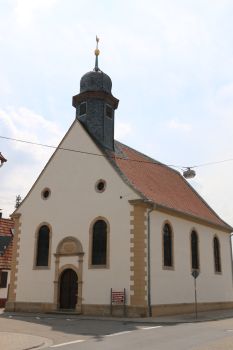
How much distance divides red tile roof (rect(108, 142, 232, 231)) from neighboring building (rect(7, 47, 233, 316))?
99 millimetres

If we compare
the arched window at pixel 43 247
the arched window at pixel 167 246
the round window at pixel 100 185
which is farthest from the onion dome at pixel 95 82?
the arched window at pixel 167 246

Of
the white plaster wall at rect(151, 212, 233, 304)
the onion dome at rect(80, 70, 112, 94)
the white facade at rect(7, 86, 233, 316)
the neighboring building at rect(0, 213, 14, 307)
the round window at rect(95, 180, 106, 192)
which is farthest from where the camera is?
the neighboring building at rect(0, 213, 14, 307)

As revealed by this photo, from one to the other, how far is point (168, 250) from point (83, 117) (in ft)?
30.9

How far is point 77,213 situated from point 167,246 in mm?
5224

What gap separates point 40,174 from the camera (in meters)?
27.0

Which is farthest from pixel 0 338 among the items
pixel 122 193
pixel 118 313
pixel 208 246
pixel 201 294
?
pixel 208 246

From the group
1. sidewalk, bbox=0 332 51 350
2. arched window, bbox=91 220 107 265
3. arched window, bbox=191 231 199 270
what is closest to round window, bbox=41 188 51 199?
arched window, bbox=91 220 107 265

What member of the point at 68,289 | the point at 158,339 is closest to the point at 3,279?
the point at 68,289

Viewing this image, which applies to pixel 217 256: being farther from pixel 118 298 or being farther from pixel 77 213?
pixel 77 213

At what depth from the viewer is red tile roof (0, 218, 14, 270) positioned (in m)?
30.2

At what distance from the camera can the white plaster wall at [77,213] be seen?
22719 millimetres

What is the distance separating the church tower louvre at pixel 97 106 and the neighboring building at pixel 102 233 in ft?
0.20

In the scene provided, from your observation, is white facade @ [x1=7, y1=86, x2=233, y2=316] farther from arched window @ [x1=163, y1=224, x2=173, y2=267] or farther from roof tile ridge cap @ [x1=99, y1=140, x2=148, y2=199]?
arched window @ [x1=163, y1=224, x2=173, y2=267]

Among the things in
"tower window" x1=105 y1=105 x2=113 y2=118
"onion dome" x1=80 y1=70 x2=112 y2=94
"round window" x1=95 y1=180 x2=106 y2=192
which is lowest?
"round window" x1=95 y1=180 x2=106 y2=192
